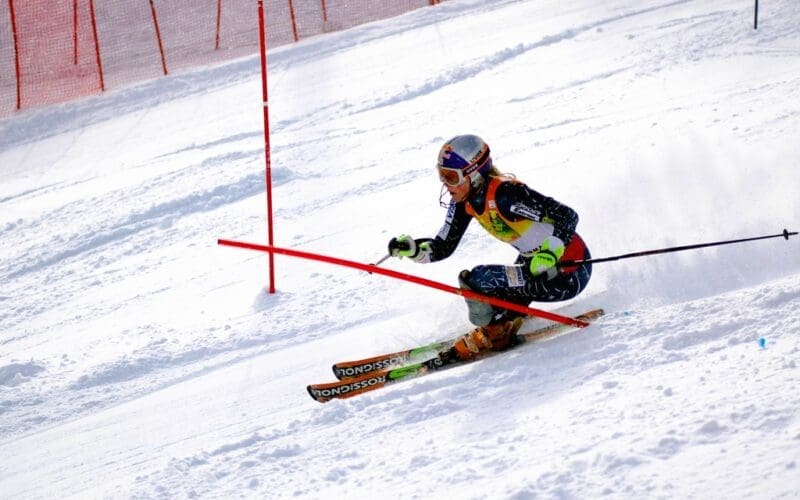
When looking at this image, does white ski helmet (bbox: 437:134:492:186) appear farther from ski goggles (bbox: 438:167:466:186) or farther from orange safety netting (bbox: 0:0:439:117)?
orange safety netting (bbox: 0:0:439:117)

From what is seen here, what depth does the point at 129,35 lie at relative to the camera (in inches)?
775

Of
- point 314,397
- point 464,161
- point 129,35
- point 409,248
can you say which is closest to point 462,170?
point 464,161

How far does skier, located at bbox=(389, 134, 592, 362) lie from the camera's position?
20.1 ft

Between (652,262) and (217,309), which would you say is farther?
(217,309)

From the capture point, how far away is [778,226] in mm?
7105

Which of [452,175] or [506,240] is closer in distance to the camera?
[452,175]

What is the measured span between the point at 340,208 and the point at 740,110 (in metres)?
4.38

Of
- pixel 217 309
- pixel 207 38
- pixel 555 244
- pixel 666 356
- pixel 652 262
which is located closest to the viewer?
pixel 666 356

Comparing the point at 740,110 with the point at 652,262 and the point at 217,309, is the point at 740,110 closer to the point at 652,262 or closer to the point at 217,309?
the point at 652,262

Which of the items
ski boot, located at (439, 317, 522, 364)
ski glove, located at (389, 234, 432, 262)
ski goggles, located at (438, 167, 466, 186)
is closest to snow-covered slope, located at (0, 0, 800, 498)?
ski boot, located at (439, 317, 522, 364)

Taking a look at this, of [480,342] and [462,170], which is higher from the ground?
[462,170]

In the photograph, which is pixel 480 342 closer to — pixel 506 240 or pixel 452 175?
pixel 506 240

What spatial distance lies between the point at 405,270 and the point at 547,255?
2674mm

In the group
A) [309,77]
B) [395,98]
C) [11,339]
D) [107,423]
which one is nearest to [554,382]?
[107,423]
